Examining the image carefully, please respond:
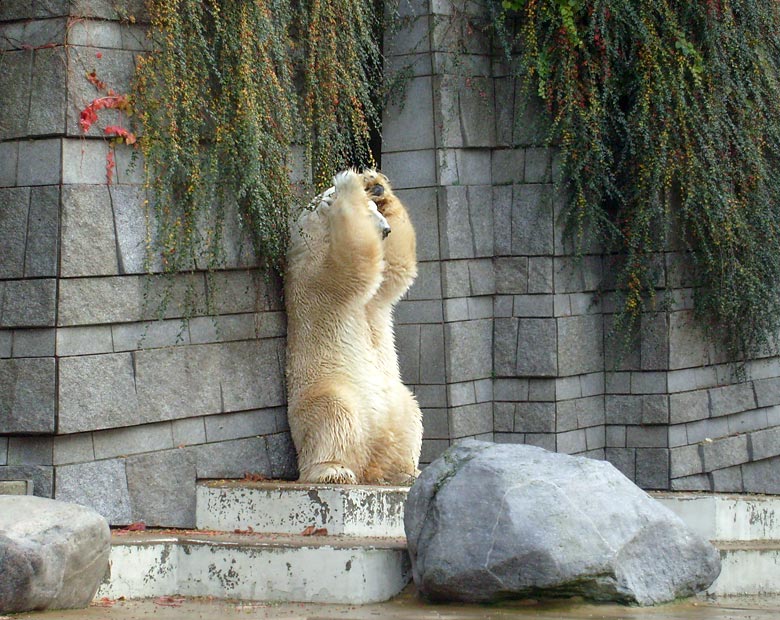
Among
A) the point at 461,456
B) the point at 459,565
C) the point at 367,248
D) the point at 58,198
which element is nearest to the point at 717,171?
the point at 367,248

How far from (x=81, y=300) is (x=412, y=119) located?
2.30m

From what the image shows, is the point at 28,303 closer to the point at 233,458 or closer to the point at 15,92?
the point at 15,92

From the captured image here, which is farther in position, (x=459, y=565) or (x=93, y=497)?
(x=93, y=497)

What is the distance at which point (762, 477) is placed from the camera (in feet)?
24.6

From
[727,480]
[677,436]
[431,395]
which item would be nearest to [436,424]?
[431,395]

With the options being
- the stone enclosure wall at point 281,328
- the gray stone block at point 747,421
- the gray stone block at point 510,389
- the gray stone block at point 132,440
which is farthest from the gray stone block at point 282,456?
the gray stone block at point 747,421

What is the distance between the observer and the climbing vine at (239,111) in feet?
16.3

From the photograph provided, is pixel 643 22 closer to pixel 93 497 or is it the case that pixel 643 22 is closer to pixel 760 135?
pixel 760 135

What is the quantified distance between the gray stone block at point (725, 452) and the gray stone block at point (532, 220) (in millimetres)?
1525

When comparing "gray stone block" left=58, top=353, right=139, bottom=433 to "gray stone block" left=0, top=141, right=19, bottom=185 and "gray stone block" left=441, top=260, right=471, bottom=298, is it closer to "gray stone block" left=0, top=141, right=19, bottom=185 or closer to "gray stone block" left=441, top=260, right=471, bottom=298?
"gray stone block" left=0, top=141, right=19, bottom=185

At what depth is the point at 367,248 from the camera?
540cm

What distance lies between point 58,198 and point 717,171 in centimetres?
358

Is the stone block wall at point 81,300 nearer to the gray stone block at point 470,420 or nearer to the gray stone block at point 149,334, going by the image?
the gray stone block at point 149,334

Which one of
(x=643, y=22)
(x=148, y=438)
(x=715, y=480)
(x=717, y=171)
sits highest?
(x=643, y=22)
